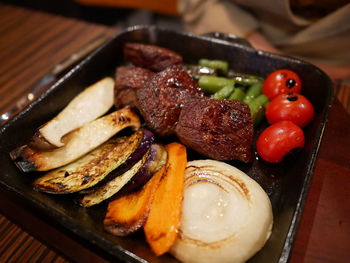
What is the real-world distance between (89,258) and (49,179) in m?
0.64

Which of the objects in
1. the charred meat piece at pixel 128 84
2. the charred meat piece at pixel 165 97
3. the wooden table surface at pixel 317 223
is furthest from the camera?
the charred meat piece at pixel 128 84

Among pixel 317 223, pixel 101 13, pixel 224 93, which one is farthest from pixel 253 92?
pixel 101 13

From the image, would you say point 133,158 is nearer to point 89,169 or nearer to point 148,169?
point 148,169

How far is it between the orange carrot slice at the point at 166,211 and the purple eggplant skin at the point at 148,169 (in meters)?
0.07

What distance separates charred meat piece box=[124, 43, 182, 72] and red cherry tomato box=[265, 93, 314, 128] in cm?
101

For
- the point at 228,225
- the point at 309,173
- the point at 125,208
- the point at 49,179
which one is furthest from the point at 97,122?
the point at 309,173

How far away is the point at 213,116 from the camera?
2359 millimetres

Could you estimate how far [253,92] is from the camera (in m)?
2.87

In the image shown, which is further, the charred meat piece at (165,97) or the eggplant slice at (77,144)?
the charred meat piece at (165,97)

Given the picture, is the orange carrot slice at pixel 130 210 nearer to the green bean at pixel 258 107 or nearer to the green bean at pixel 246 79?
the green bean at pixel 258 107

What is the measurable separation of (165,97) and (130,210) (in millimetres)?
929

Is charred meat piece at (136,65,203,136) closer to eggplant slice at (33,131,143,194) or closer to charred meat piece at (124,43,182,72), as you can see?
eggplant slice at (33,131,143,194)

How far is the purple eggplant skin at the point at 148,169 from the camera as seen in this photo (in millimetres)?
2146

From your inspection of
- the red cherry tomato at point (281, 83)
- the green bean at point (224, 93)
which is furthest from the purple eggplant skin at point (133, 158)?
the red cherry tomato at point (281, 83)
